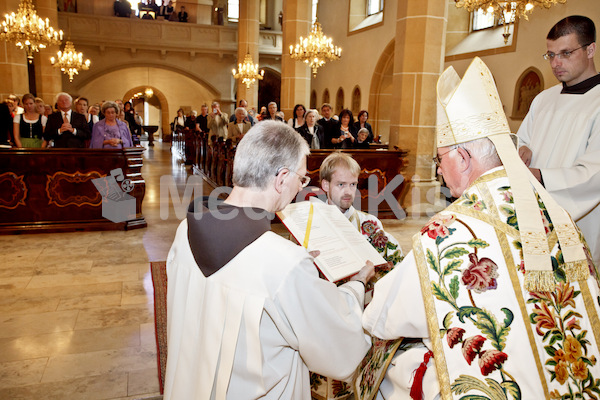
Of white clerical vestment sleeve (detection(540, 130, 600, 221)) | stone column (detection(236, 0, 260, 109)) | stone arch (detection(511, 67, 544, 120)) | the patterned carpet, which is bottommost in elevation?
the patterned carpet

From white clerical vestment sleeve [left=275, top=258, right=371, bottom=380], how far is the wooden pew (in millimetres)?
5389

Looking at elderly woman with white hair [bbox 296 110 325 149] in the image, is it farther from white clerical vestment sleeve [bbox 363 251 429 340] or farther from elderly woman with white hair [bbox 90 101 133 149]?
white clerical vestment sleeve [bbox 363 251 429 340]

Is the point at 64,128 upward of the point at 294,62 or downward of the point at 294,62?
downward

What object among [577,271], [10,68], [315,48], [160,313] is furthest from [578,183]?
[10,68]

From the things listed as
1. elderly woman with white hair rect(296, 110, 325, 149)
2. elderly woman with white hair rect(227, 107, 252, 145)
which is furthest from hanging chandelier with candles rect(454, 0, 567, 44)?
elderly woman with white hair rect(227, 107, 252, 145)

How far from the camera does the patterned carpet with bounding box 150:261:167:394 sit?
10.1 feet

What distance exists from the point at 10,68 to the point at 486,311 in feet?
37.3

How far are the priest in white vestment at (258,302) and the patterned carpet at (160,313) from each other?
1583 mm

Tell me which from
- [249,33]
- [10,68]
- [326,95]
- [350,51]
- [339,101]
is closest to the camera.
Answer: [10,68]

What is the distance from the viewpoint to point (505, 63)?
10859mm

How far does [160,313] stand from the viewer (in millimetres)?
3824

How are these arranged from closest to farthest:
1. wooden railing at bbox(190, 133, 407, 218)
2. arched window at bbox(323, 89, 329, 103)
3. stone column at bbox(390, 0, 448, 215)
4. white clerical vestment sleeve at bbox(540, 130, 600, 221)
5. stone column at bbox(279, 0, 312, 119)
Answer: white clerical vestment sleeve at bbox(540, 130, 600, 221), wooden railing at bbox(190, 133, 407, 218), stone column at bbox(390, 0, 448, 215), stone column at bbox(279, 0, 312, 119), arched window at bbox(323, 89, 329, 103)

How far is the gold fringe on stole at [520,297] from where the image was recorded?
49.7 inches

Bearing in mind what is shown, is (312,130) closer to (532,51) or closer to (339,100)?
(532,51)
